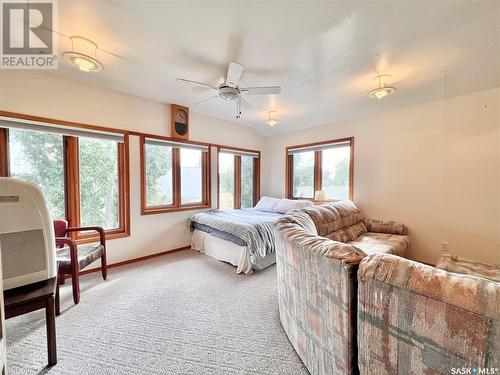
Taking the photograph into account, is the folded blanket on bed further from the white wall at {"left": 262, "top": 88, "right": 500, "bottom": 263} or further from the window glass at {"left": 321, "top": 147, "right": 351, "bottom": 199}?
the white wall at {"left": 262, "top": 88, "right": 500, "bottom": 263}

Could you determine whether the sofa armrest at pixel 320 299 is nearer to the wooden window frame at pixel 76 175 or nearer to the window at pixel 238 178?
the wooden window frame at pixel 76 175

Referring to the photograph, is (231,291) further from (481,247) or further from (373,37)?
(481,247)

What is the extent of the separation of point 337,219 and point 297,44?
7.36ft

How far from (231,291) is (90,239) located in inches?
82.4

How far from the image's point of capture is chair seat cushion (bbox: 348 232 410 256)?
2455 mm

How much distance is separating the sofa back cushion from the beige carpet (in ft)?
3.23

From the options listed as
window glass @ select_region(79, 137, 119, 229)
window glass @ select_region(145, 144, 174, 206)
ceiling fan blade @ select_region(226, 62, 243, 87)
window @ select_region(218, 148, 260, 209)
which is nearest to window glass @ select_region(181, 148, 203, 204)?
window glass @ select_region(145, 144, 174, 206)

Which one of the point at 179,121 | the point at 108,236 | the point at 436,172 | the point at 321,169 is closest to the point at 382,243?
the point at 436,172

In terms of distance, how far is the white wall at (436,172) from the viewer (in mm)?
2557

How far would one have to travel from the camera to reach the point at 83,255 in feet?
7.22

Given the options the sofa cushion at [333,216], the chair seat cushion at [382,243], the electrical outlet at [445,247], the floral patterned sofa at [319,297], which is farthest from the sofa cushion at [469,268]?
the floral patterned sofa at [319,297]

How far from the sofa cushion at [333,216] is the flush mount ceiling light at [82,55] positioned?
2.75 m

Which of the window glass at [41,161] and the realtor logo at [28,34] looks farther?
the window glass at [41,161]

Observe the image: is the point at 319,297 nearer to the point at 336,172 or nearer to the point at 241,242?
the point at 241,242
